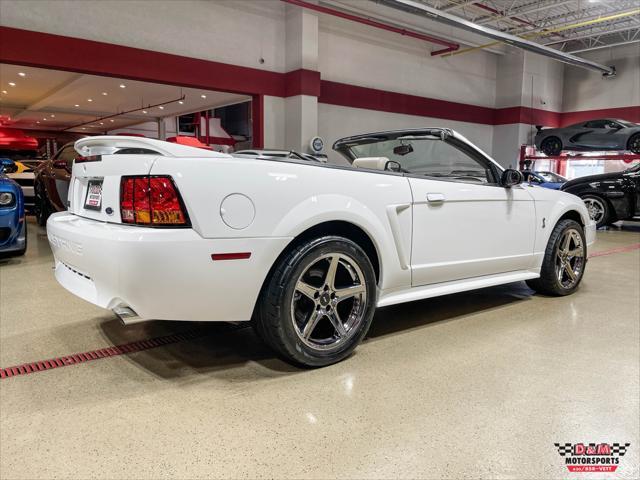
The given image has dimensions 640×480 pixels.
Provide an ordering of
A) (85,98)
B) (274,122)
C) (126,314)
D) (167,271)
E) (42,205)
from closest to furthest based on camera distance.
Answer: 1. (167,271)
2. (126,314)
3. (42,205)
4. (274,122)
5. (85,98)

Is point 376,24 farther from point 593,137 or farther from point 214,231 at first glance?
point 214,231

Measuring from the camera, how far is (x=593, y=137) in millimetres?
12320

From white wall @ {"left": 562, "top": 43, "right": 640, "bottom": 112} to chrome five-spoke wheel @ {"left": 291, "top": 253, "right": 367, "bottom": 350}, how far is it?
16.9 meters

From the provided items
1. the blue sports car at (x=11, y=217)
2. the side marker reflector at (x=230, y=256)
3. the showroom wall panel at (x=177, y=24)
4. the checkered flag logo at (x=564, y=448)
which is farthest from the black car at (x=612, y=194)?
the blue sports car at (x=11, y=217)

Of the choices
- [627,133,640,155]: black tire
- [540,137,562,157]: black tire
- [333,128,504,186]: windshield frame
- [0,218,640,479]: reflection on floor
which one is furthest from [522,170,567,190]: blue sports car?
[0,218,640,479]: reflection on floor

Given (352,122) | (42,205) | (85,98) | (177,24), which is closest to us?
(42,205)

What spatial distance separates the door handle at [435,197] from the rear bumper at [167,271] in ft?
3.07

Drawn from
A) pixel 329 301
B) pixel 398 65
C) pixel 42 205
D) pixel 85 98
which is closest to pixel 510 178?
pixel 329 301

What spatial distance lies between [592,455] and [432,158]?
7.02 feet

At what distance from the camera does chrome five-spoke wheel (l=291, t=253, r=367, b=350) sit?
2.12m

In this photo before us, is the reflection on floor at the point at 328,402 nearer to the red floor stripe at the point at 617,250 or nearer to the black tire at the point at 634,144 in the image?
the red floor stripe at the point at 617,250

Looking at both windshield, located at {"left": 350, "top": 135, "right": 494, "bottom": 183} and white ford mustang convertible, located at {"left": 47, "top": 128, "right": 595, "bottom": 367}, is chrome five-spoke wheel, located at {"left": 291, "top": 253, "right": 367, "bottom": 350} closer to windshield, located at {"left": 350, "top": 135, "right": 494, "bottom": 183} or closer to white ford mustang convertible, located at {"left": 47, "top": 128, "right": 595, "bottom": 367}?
white ford mustang convertible, located at {"left": 47, "top": 128, "right": 595, "bottom": 367}

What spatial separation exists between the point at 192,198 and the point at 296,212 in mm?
448

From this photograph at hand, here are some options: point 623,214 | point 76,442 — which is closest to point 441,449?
point 76,442
